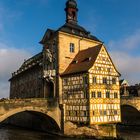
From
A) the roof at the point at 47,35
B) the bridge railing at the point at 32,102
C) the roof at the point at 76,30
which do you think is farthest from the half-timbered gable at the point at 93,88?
the roof at the point at 47,35

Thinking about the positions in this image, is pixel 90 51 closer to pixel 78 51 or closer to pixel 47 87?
pixel 78 51

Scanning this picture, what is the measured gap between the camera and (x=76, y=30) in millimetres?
39625

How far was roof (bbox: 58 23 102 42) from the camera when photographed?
38344 mm

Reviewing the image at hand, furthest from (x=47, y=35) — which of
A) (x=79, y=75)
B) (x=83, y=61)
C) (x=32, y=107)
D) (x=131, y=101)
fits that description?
(x=131, y=101)

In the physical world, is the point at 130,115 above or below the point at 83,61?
below

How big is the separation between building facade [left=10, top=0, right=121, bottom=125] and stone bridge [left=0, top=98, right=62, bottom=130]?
130 centimetres

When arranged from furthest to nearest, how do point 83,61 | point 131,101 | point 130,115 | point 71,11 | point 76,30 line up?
point 130,115 → point 131,101 → point 71,11 → point 76,30 → point 83,61

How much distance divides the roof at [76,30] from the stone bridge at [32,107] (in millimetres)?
11564

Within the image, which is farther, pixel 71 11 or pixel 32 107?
pixel 71 11

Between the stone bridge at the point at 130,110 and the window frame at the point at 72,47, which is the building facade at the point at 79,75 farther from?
the stone bridge at the point at 130,110

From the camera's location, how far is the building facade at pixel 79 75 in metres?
32.0

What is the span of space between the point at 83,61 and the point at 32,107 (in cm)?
971

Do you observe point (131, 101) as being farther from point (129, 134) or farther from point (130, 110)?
point (129, 134)

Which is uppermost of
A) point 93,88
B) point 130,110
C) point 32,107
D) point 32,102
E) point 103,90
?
point 93,88
